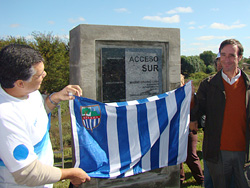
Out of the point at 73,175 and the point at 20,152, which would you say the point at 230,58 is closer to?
the point at 73,175

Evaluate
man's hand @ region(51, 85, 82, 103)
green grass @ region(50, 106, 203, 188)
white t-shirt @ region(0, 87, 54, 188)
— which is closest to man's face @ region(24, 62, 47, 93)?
white t-shirt @ region(0, 87, 54, 188)

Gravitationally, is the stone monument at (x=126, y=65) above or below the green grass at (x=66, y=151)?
above

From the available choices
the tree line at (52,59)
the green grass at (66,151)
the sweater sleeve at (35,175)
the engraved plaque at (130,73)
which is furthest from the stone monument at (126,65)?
the tree line at (52,59)

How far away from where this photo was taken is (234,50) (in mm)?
2504

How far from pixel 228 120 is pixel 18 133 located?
2092mm

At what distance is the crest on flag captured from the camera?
2854 millimetres

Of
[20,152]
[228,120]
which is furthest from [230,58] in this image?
[20,152]

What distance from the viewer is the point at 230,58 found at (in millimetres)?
2514

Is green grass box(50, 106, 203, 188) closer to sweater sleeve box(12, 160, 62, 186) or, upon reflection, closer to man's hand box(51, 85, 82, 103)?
man's hand box(51, 85, 82, 103)

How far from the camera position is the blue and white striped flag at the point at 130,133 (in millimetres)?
2854

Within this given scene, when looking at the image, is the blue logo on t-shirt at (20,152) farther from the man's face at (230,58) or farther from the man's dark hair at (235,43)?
the man's dark hair at (235,43)

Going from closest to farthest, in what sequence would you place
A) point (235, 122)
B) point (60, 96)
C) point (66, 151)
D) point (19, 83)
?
point (19, 83)
point (60, 96)
point (235, 122)
point (66, 151)

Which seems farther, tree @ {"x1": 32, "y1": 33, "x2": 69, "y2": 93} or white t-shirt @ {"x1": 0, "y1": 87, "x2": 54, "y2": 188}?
tree @ {"x1": 32, "y1": 33, "x2": 69, "y2": 93}

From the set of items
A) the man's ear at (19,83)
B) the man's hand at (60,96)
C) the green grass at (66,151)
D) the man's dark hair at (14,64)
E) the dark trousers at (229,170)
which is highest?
the man's dark hair at (14,64)
